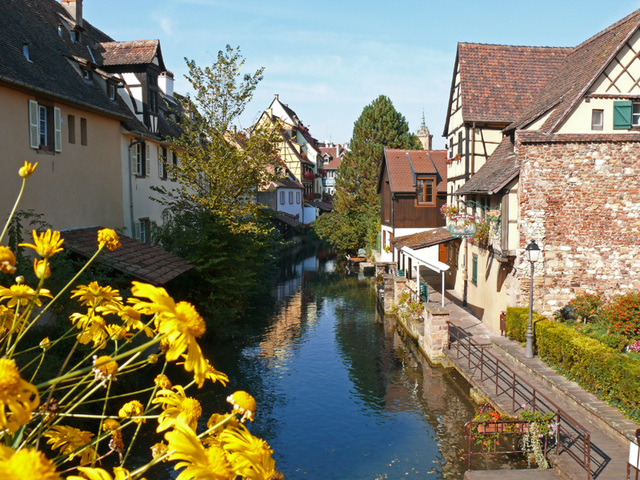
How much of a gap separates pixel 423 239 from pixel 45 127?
60.7ft

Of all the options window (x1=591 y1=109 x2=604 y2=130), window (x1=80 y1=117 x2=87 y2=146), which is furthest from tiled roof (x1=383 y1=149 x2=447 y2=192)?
window (x1=80 y1=117 x2=87 y2=146)

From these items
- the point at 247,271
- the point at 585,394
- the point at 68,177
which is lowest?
the point at 585,394

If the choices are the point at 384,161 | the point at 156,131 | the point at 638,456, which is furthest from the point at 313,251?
the point at 638,456

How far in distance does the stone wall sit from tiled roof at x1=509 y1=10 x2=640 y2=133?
1186mm

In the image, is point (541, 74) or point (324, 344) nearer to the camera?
point (324, 344)

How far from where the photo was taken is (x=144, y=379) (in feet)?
49.8

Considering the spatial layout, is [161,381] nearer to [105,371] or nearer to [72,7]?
[105,371]

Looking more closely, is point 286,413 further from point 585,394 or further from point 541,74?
point 541,74

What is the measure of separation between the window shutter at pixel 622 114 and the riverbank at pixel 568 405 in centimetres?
720

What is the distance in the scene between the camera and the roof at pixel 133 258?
13.9 m

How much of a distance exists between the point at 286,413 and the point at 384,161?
25524mm

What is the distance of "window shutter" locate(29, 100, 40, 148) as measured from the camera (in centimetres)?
1439

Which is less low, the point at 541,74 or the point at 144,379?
the point at 541,74

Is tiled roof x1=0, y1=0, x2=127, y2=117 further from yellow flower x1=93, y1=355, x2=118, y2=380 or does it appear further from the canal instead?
yellow flower x1=93, y1=355, x2=118, y2=380
